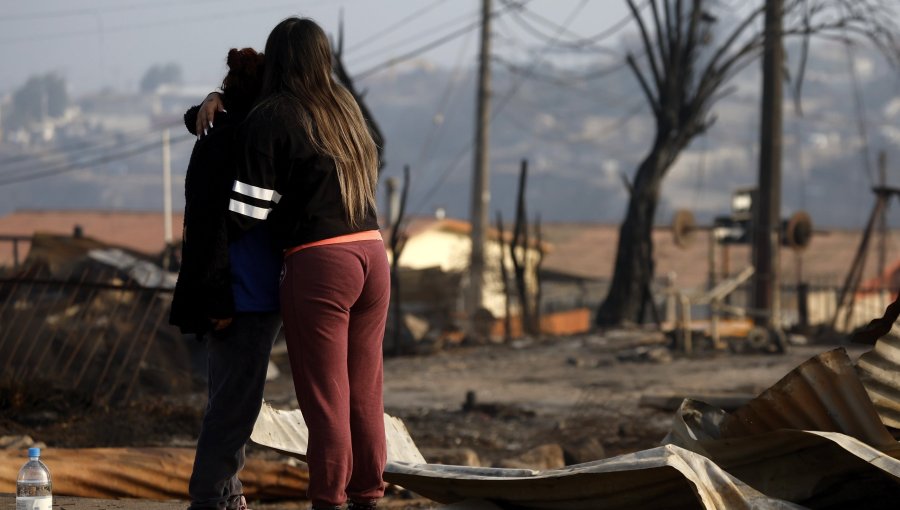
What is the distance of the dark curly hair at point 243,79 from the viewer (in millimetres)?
4094

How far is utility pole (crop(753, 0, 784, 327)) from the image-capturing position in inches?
792

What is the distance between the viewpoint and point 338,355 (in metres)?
3.96

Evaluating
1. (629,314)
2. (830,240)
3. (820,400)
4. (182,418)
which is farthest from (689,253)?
(820,400)

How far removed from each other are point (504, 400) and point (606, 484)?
7550 mm

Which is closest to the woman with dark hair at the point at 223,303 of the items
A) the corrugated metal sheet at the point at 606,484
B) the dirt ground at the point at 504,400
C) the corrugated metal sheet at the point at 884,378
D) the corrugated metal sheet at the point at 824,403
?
the corrugated metal sheet at the point at 606,484

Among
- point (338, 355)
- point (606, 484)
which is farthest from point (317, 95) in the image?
point (606, 484)

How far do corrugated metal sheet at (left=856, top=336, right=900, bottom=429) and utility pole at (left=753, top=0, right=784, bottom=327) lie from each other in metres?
15.8

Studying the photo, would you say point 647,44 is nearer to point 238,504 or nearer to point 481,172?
point 481,172

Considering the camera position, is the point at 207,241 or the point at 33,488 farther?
the point at 33,488

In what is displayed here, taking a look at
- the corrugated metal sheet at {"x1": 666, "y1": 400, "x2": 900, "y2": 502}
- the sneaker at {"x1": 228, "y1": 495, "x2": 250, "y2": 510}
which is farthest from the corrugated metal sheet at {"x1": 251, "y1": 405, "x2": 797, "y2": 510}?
the sneaker at {"x1": 228, "y1": 495, "x2": 250, "y2": 510}

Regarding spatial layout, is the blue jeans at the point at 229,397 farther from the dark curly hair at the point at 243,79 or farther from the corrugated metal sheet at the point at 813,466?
the corrugated metal sheet at the point at 813,466

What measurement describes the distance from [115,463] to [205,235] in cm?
199

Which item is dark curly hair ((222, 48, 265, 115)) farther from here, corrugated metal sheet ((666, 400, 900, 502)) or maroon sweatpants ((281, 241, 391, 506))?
corrugated metal sheet ((666, 400, 900, 502))

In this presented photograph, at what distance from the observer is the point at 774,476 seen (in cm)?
408
